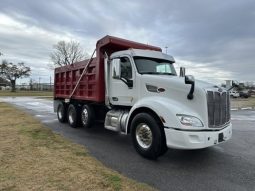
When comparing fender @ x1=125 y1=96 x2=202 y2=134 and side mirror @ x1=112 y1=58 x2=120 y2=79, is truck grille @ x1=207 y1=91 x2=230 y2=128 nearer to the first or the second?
fender @ x1=125 y1=96 x2=202 y2=134

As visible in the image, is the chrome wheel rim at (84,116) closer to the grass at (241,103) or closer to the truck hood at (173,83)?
the truck hood at (173,83)

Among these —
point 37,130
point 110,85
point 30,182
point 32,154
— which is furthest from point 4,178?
point 37,130

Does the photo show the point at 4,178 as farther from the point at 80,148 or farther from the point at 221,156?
the point at 221,156

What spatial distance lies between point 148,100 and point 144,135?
2.52ft

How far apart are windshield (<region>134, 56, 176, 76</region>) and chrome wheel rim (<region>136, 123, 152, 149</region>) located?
4.70 ft

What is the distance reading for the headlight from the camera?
5320mm

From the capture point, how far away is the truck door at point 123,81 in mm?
6935

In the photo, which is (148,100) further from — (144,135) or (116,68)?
(116,68)

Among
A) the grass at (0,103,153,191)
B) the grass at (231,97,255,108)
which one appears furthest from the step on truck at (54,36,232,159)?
the grass at (231,97,255,108)

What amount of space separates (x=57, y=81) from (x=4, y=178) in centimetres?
815

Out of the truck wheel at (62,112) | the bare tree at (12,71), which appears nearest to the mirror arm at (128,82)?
the truck wheel at (62,112)

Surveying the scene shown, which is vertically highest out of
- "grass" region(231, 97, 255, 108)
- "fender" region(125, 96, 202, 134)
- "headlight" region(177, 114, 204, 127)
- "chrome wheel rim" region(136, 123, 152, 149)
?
"fender" region(125, 96, 202, 134)

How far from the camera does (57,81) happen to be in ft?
40.4

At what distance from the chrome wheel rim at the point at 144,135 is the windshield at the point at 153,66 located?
1432mm
